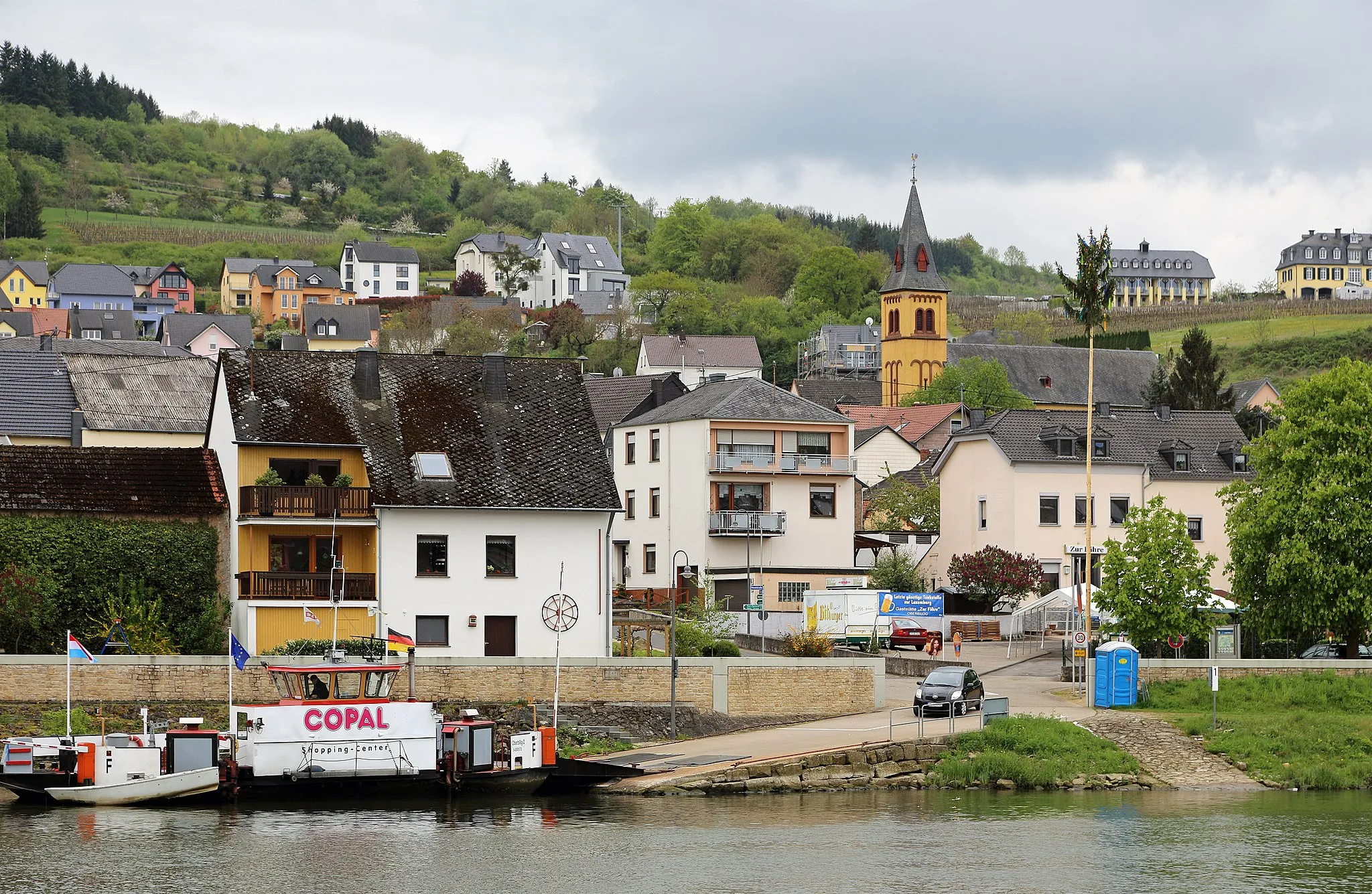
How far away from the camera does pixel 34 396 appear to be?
65438 millimetres

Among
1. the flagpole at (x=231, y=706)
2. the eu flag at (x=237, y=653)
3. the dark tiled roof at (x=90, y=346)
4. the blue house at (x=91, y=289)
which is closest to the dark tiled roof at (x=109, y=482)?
the eu flag at (x=237, y=653)

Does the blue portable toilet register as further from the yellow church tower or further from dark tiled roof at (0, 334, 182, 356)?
the yellow church tower

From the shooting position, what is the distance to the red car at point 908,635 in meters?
59.9

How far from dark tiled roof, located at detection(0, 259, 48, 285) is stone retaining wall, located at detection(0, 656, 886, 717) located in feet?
501

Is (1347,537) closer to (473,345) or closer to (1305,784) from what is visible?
(1305,784)

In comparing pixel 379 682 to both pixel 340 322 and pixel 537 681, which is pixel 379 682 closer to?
pixel 537 681

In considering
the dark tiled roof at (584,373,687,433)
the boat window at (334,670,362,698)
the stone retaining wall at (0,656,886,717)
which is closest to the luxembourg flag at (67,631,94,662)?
the stone retaining wall at (0,656,886,717)

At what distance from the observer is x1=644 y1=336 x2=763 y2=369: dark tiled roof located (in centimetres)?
15050

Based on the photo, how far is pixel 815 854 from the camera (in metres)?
32.2

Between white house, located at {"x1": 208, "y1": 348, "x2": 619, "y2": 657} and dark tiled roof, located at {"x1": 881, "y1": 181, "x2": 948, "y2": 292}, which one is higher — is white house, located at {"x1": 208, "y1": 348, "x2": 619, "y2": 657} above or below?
below

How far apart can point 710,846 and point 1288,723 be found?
18738 mm

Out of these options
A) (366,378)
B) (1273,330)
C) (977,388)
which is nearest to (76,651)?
(366,378)

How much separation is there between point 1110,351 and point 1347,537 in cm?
9260

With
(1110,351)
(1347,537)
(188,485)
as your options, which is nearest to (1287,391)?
(1347,537)
